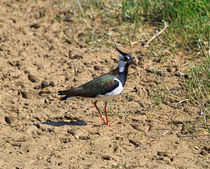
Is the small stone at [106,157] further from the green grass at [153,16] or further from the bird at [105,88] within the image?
the green grass at [153,16]

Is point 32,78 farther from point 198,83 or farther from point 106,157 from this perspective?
point 198,83

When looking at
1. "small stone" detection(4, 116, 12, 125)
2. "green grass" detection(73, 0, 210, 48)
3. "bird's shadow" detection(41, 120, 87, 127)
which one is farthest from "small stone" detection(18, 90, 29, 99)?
"green grass" detection(73, 0, 210, 48)

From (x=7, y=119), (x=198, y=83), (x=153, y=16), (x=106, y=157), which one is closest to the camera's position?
(x=106, y=157)

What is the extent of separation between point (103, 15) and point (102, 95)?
3.41 meters

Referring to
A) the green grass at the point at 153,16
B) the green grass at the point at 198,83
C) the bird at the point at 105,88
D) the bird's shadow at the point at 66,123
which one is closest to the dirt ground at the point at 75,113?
the bird's shadow at the point at 66,123

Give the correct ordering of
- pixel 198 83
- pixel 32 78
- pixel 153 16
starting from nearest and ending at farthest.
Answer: pixel 198 83 → pixel 32 78 → pixel 153 16

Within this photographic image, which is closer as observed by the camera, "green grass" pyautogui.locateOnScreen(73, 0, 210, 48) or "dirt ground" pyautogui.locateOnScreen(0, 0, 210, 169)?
"dirt ground" pyautogui.locateOnScreen(0, 0, 210, 169)

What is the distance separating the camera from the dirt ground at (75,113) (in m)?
5.29

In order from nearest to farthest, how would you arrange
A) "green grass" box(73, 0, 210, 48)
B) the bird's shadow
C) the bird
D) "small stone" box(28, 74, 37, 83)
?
the bird
the bird's shadow
"small stone" box(28, 74, 37, 83)
"green grass" box(73, 0, 210, 48)

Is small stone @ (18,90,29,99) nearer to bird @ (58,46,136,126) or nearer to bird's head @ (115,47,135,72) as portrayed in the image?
bird @ (58,46,136,126)

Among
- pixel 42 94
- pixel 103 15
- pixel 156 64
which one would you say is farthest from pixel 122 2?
pixel 42 94

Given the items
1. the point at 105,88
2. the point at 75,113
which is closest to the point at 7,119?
the point at 75,113

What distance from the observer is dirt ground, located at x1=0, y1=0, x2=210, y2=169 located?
17.4 feet

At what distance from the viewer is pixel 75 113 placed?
643 cm
